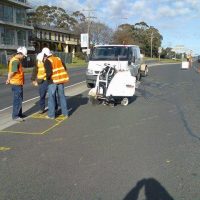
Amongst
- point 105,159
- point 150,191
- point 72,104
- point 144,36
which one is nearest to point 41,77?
point 72,104

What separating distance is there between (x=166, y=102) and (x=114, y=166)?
322 inches

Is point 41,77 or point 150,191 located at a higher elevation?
point 41,77

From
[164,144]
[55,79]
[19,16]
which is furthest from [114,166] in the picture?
[19,16]

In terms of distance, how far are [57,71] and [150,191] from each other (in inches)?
224

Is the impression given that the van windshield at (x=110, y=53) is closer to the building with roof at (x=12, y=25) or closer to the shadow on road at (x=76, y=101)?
the shadow on road at (x=76, y=101)

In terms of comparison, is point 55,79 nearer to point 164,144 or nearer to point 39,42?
point 164,144

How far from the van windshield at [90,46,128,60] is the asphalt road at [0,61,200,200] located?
315 inches

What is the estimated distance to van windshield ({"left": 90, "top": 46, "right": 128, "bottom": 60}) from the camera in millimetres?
18375

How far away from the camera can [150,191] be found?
5082 millimetres

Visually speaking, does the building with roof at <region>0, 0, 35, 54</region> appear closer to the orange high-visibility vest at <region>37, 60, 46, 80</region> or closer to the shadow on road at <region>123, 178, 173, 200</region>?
the orange high-visibility vest at <region>37, 60, 46, 80</region>

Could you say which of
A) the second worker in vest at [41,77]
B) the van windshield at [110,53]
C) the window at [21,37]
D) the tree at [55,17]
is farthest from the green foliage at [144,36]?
the second worker in vest at [41,77]

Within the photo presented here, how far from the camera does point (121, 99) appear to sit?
13.2 m

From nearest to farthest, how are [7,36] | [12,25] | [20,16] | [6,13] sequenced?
[6,13] → [7,36] → [12,25] → [20,16]

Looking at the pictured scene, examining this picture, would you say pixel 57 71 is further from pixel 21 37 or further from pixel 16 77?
pixel 21 37
